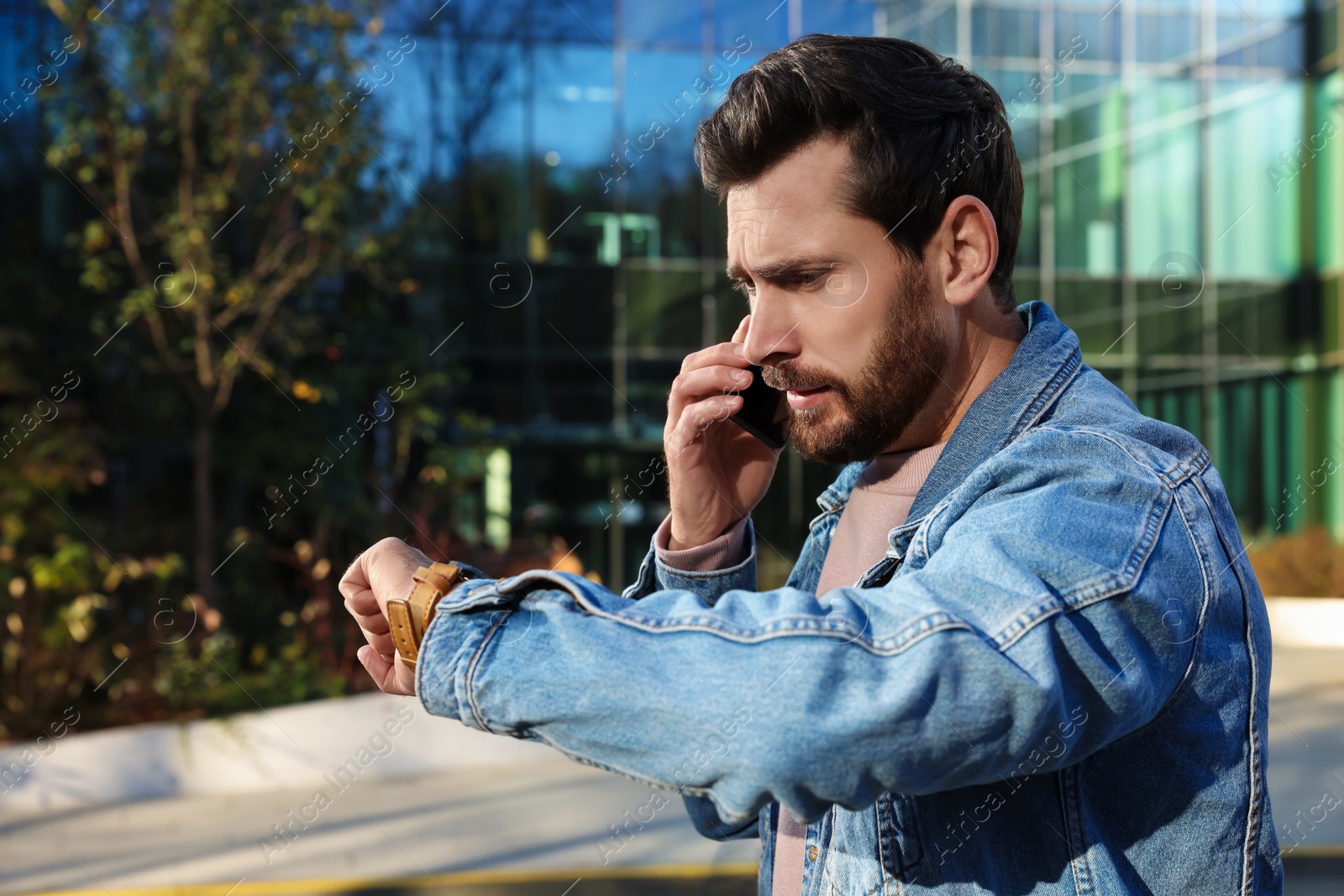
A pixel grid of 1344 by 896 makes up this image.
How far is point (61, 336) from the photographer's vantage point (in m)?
9.29

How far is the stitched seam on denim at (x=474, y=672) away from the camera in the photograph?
1.07 m

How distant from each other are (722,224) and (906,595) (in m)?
11.3

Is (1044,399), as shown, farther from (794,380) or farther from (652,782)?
(652,782)

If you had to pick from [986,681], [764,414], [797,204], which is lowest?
[986,681]

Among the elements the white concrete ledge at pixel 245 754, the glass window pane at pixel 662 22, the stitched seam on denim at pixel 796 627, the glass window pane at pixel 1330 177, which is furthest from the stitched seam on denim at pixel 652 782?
the glass window pane at pixel 1330 177

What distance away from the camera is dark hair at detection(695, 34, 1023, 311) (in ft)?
5.16

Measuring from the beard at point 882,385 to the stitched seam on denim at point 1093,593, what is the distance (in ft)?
1.66

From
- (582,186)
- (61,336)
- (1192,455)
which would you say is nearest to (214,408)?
(61,336)

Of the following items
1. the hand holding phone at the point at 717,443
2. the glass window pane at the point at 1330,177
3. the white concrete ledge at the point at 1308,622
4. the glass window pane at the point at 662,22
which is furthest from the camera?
the glass window pane at the point at 1330,177

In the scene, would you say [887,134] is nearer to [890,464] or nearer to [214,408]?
[890,464]

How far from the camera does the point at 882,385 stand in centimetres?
164

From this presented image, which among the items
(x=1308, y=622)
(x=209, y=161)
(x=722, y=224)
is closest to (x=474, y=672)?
(x=209, y=161)

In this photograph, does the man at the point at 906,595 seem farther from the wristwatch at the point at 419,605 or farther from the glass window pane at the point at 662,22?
the glass window pane at the point at 662,22

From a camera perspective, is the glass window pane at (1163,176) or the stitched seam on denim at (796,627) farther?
the glass window pane at (1163,176)
